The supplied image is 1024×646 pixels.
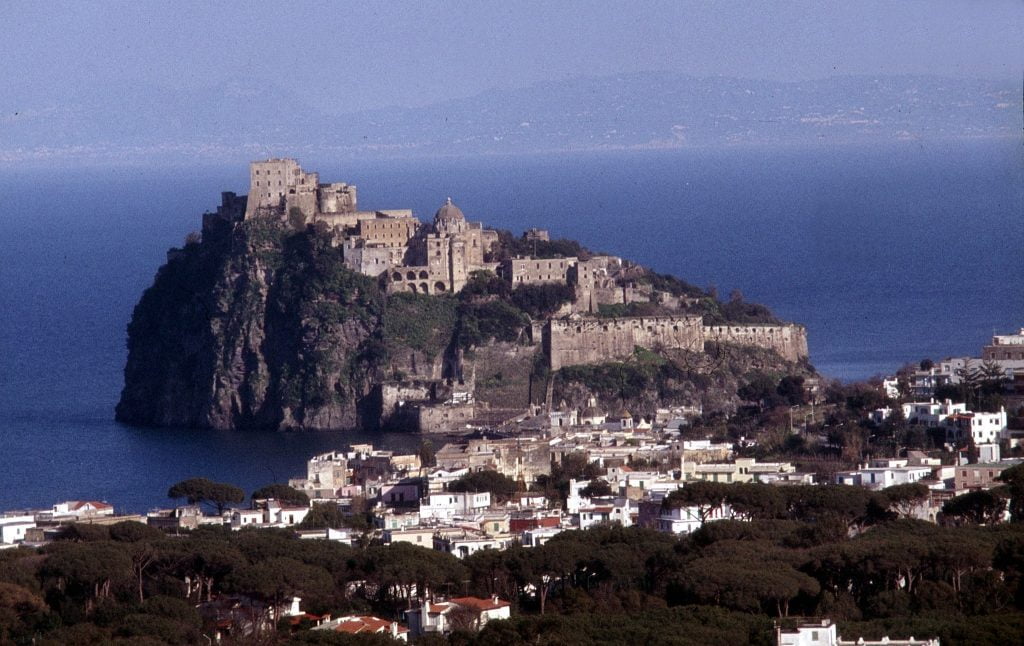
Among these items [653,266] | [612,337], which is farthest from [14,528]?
[653,266]

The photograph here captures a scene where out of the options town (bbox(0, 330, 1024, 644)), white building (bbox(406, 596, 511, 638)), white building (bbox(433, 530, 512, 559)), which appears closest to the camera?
white building (bbox(406, 596, 511, 638))

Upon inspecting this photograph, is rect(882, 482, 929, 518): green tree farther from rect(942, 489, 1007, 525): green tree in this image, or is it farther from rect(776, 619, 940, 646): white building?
rect(776, 619, 940, 646): white building

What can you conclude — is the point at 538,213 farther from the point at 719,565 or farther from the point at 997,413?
the point at 719,565

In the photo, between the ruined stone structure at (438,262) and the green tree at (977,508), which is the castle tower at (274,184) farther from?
the green tree at (977,508)

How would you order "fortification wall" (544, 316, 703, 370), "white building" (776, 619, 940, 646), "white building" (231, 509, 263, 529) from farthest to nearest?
"fortification wall" (544, 316, 703, 370), "white building" (231, 509, 263, 529), "white building" (776, 619, 940, 646)

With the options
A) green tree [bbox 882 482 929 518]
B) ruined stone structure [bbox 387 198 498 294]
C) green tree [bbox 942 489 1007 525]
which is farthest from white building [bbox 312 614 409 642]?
ruined stone structure [bbox 387 198 498 294]

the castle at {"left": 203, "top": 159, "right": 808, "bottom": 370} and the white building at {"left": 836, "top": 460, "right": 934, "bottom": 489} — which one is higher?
the castle at {"left": 203, "top": 159, "right": 808, "bottom": 370}
